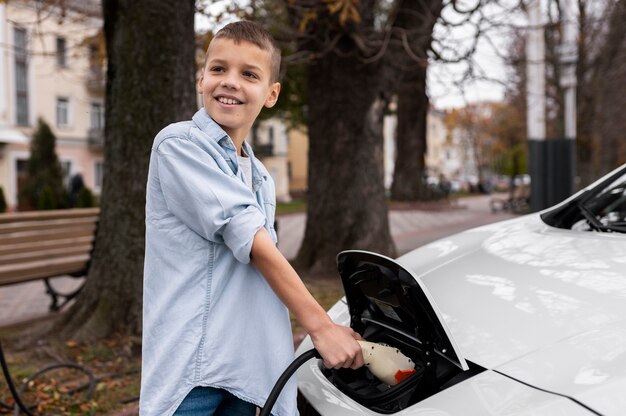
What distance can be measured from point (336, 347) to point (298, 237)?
39.5 ft

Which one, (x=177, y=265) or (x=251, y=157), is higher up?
(x=251, y=157)

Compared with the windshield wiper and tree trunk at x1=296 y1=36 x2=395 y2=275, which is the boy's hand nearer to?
the windshield wiper

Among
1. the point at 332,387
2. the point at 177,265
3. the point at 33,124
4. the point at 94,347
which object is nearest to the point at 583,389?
the point at 332,387

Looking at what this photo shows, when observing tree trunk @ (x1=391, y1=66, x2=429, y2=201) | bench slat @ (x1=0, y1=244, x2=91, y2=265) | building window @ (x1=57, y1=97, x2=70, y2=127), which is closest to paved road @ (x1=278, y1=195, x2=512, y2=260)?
tree trunk @ (x1=391, y1=66, x2=429, y2=201)

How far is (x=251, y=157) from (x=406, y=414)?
2.67 ft

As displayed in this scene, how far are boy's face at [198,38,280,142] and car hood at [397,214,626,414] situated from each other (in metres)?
0.69

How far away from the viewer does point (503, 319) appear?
1.82 meters

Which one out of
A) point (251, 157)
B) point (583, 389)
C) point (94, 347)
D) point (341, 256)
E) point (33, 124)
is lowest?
point (94, 347)

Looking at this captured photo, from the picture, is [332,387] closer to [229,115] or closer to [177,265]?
[177,265]

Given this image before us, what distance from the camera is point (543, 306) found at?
1.82 m

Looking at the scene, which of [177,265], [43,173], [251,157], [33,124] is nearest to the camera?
Result: [177,265]

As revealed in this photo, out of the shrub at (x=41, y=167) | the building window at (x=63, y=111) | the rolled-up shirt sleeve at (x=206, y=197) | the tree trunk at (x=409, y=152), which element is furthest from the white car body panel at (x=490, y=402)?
the building window at (x=63, y=111)

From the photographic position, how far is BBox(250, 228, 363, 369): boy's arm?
1615mm

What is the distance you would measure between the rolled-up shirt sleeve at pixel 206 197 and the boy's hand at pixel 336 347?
0.27 metres
